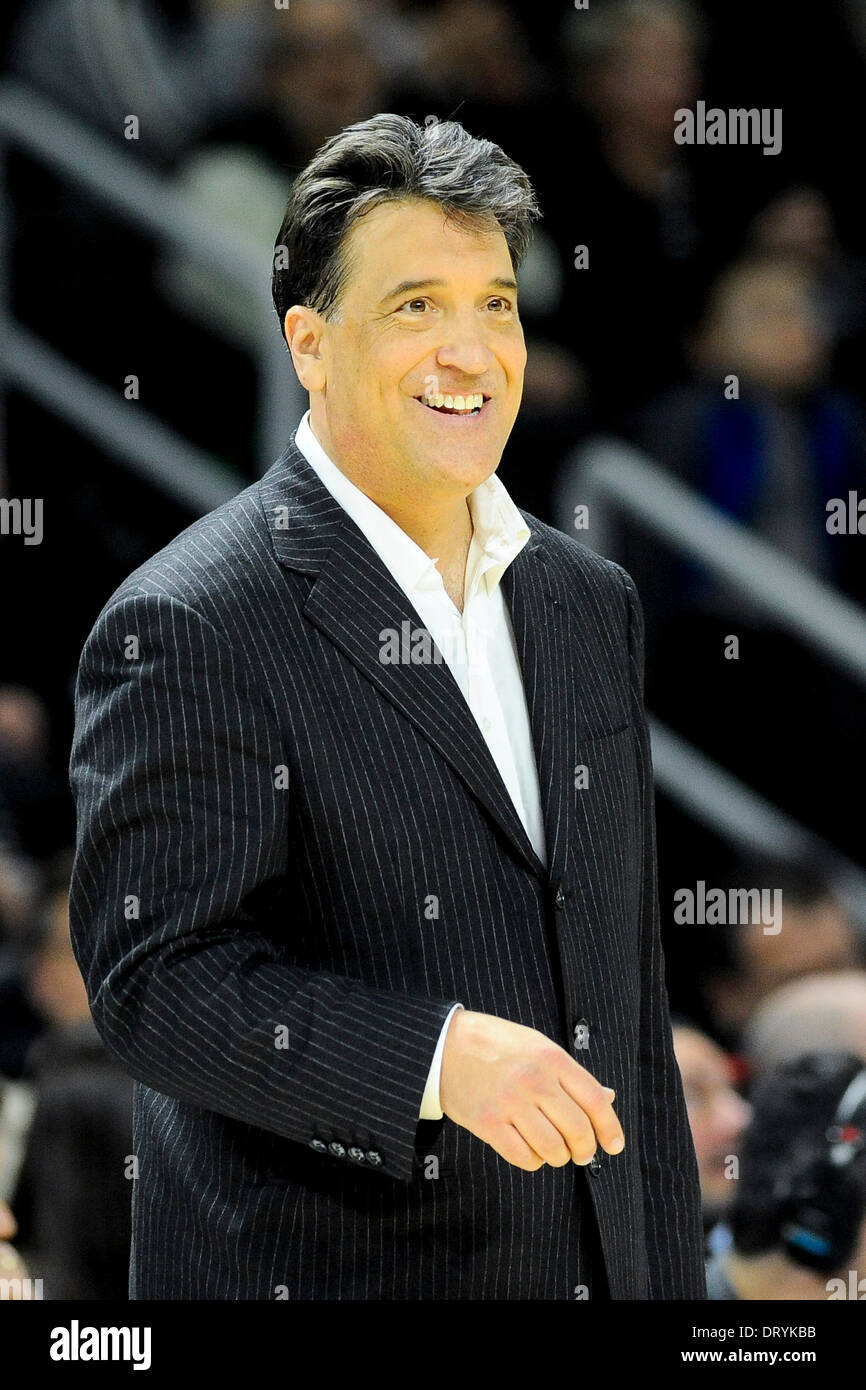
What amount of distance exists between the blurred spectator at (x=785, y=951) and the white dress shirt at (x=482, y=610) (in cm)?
165

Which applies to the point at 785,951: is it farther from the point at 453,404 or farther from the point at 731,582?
the point at 453,404

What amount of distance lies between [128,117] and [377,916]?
236 centimetres

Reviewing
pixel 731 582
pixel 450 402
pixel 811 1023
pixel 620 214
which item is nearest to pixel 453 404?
pixel 450 402

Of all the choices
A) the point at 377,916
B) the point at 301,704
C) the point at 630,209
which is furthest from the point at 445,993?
the point at 630,209

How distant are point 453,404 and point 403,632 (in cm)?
16

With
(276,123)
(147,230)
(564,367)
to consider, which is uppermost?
(276,123)

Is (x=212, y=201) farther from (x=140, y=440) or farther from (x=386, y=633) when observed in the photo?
(x=386, y=633)

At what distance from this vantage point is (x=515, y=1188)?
1439 mm

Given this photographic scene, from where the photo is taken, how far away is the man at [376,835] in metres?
1.33

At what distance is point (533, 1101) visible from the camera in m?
1.25

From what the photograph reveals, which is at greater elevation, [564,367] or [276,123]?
[276,123]

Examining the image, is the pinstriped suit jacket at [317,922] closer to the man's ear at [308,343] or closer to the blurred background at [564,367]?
the man's ear at [308,343]

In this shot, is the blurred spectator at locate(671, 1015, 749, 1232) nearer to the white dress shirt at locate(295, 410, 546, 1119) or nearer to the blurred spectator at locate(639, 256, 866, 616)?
the blurred spectator at locate(639, 256, 866, 616)

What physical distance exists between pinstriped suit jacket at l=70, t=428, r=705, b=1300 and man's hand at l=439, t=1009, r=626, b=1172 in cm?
5
